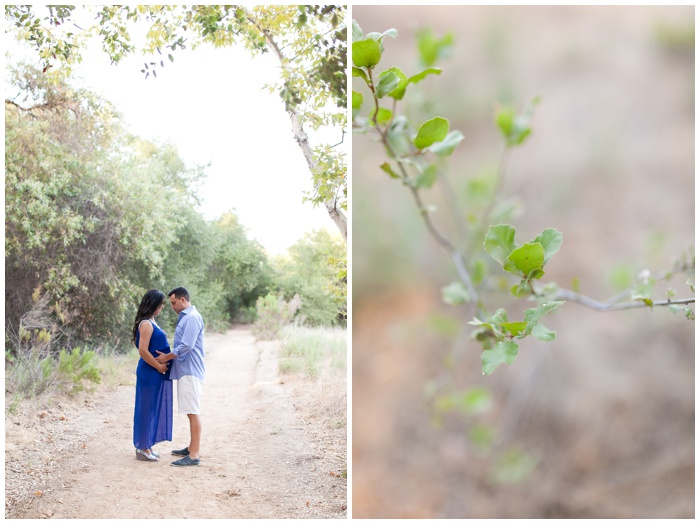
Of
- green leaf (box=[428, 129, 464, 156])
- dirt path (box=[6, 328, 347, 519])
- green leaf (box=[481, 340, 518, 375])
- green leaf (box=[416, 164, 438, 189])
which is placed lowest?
dirt path (box=[6, 328, 347, 519])

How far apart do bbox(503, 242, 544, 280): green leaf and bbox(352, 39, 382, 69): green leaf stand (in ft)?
0.77

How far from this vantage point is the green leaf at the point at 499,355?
0.60 metres

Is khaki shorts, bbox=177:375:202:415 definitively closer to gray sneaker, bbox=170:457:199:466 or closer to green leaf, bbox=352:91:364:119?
gray sneaker, bbox=170:457:199:466

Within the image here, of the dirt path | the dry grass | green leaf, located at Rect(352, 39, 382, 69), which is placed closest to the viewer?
green leaf, located at Rect(352, 39, 382, 69)

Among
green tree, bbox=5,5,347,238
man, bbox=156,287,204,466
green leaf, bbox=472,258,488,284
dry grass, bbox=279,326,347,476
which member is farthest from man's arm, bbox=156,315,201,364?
green leaf, bbox=472,258,488,284

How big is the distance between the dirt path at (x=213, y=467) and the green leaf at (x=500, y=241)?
114 cm

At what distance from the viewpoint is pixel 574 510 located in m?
1.62

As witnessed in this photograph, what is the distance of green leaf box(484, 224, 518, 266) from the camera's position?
61cm

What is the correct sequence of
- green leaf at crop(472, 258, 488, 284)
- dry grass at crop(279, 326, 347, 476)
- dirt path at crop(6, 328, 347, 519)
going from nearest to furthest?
green leaf at crop(472, 258, 488, 284)
dirt path at crop(6, 328, 347, 519)
dry grass at crop(279, 326, 347, 476)

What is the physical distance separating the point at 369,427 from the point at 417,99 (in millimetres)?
1098

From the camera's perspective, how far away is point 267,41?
170 cm

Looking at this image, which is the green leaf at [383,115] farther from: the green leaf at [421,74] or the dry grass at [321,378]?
the dry grass at [321,378]

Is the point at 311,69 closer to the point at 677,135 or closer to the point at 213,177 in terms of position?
the point at 213,177

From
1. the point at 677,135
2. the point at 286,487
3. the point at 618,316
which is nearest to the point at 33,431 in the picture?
the point at 286,487
